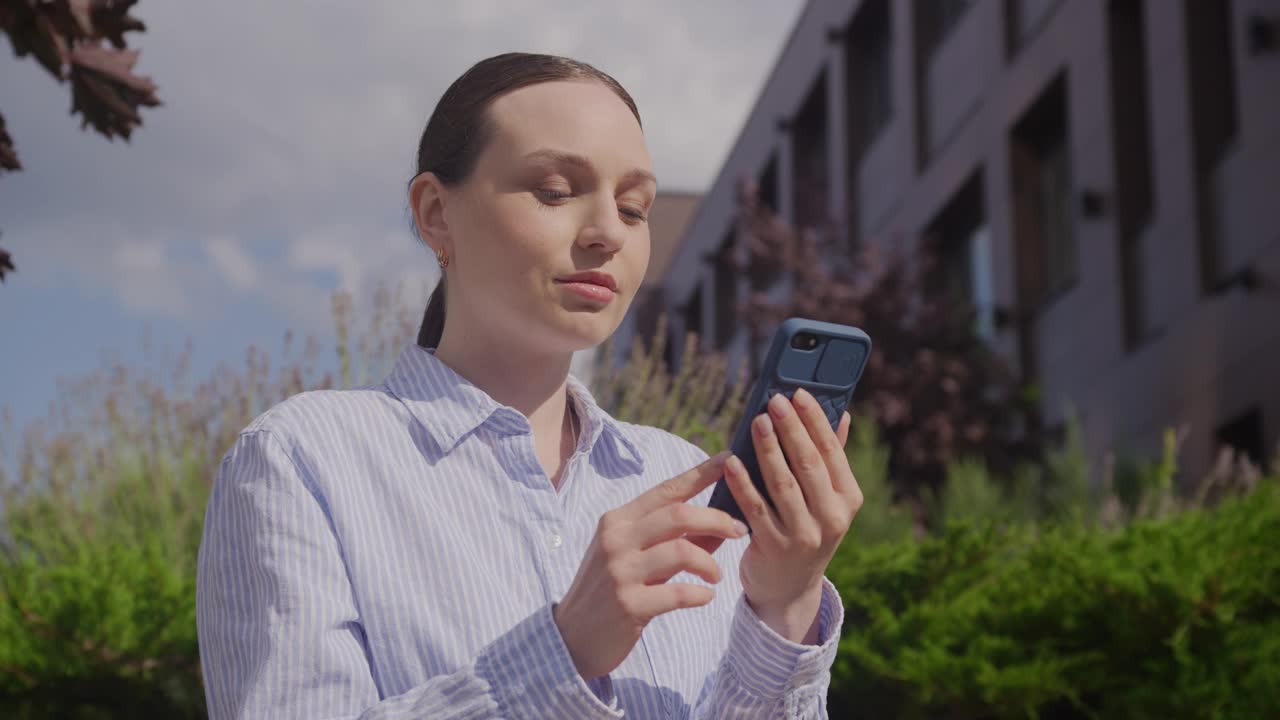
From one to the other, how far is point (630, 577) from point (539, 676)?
15 centimetres

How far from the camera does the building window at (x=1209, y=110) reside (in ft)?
35.3

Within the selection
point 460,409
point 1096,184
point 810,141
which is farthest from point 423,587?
Answer: point 810,141

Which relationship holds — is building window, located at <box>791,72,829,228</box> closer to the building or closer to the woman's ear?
the building

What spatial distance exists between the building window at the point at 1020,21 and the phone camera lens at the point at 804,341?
13.5 meters

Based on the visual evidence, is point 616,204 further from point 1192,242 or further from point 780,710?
point 1192,242

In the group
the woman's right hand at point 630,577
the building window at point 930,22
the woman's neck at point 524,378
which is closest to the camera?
the woman's right hand at point 630,577

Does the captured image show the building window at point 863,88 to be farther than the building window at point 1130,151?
Yes

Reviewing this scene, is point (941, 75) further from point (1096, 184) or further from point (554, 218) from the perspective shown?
point (554, 218)

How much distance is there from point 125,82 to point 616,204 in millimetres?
1483

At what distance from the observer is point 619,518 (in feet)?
4.81

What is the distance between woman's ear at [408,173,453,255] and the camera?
1.89 meters

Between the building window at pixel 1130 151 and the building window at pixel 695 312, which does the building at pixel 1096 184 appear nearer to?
the building window at pixel 1130 151

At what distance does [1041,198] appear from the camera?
14.7m

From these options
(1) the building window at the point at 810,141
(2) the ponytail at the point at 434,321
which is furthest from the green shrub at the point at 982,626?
(1) the building window at the point at 810,141
